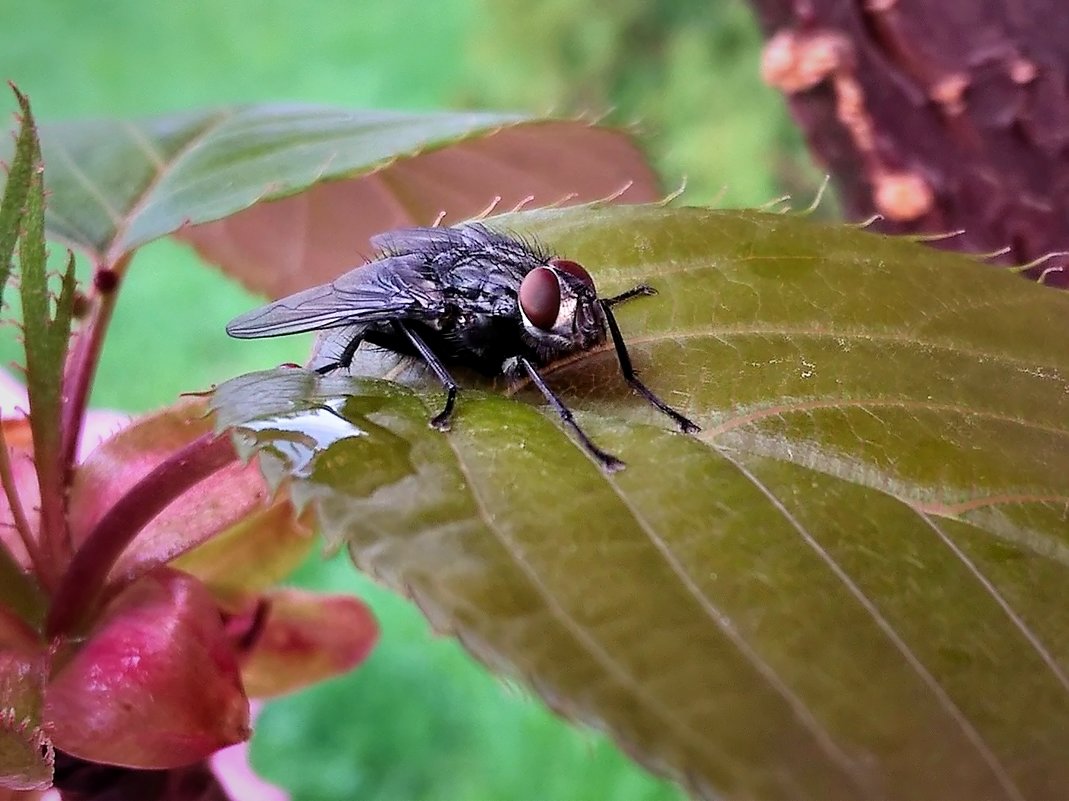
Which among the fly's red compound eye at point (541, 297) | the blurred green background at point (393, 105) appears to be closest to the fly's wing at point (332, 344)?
the fly's red compound eye at point (541, 297)

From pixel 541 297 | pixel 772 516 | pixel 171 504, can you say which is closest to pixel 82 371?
pixel 171 504

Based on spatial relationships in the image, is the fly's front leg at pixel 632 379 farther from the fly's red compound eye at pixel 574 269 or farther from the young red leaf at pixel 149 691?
the young red leaf at pixel 149 691

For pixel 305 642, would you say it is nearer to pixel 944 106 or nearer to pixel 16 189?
pixel 16 189

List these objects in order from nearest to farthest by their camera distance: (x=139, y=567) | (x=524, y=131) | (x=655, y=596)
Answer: (x=655, y=596)
(x=139, y=567)
(x=524, y=131)

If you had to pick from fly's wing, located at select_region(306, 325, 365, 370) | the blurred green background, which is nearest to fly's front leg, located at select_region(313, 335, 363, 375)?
fly's wing, located at select_region(306, 325, 365, 370)

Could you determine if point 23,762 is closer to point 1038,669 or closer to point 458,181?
point 1038,669

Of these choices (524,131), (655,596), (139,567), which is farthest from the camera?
(524,131)

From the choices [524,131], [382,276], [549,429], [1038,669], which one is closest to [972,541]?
[1038,669]
